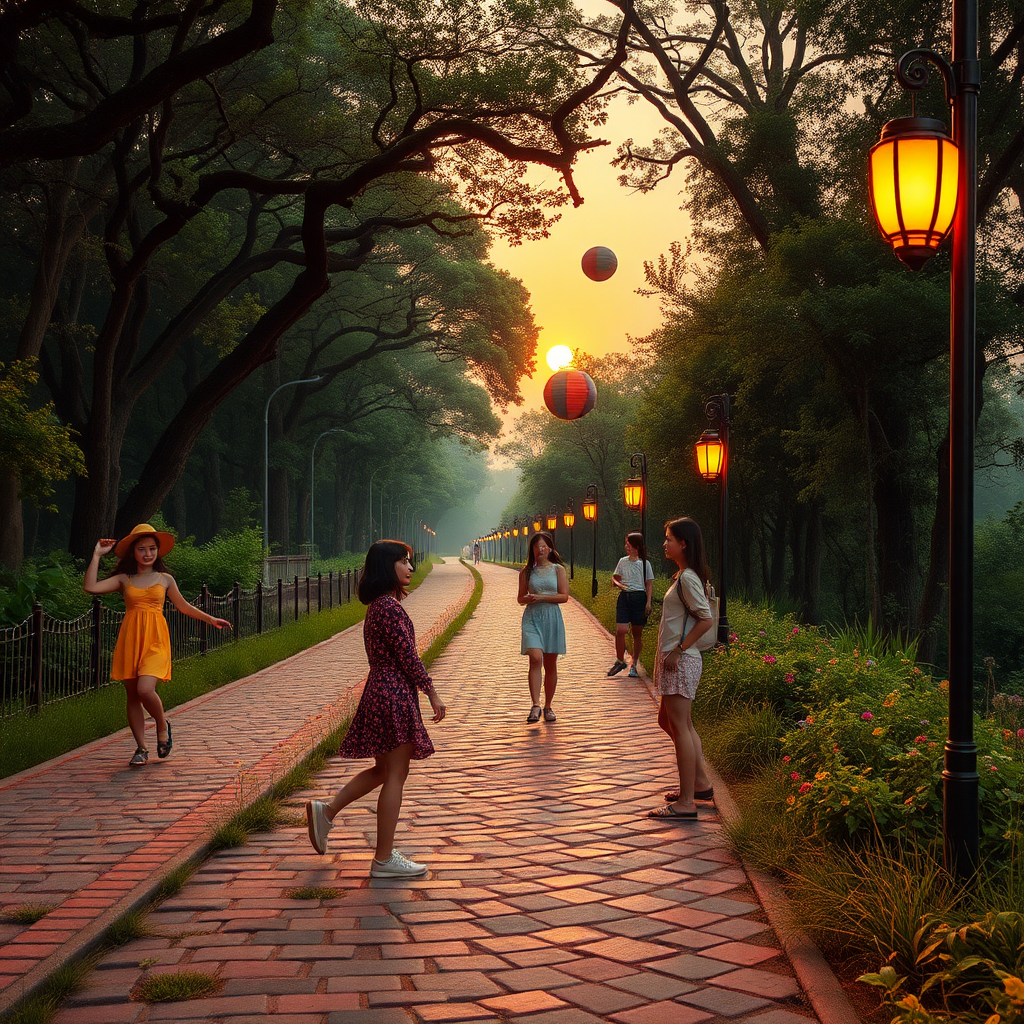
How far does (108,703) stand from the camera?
10656mm

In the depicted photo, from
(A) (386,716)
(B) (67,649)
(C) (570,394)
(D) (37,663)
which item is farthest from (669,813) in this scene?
(C) (570,394)

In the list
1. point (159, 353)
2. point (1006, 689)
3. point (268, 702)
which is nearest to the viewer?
point (268, 702)

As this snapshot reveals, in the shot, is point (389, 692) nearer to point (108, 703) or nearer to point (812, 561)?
point (108, 703)

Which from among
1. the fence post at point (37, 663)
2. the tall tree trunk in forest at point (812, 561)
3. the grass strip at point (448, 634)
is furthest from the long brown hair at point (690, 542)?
the tall tree trunk in forest at point (812, 561)

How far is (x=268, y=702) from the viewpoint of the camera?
37.7 feet

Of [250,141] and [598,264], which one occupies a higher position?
[250,141]

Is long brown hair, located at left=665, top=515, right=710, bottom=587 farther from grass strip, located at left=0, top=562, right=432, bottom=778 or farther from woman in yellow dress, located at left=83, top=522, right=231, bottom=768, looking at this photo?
grass strip, located at left=0, top=562, right=432, bottom=778

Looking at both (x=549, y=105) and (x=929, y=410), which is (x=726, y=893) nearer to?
(x=549, y=105)

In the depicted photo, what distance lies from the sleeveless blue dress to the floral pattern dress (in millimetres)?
4573

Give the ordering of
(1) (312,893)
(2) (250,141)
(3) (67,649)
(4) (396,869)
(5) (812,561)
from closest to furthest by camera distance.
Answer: (1) (312,893) → (4) (396,869) → (3) (67,649) → (2) (250,141) → (5) (812,561)

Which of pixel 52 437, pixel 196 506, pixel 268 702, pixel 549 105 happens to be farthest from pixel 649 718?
pixel 196 506

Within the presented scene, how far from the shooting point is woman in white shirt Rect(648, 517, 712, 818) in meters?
6.50

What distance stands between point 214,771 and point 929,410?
20677 millimetres

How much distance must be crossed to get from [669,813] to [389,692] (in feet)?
7.26
